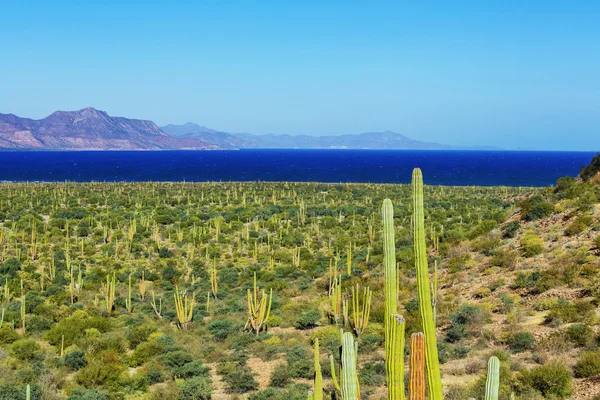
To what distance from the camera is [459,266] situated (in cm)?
2011

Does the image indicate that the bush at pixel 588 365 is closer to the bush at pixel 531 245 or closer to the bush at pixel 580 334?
the bush at pixel 580 334

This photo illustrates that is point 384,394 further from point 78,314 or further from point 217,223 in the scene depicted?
point 217,223

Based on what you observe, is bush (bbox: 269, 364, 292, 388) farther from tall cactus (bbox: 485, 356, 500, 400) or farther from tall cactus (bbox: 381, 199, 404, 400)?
tall cactus (bbox: 485, 356, 500, 400)

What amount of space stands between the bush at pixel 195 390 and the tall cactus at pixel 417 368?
712 cm

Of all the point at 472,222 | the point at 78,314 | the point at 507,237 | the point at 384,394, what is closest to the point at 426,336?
the point at 384,394

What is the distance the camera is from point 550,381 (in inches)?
363

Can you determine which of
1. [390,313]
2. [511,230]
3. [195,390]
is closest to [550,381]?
[390,313]

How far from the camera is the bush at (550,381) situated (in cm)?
908

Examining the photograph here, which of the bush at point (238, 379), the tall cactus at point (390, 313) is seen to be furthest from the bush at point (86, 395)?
the tall cactus at point (390, 313)

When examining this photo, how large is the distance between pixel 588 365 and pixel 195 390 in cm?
744

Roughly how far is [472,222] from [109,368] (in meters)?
26.2

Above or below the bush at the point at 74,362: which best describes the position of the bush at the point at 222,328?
below

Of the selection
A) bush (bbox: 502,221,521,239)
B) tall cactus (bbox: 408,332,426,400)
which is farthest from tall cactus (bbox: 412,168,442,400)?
bush (bbox: 502,221,521,239)

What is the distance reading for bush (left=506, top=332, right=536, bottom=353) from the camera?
11747mm
